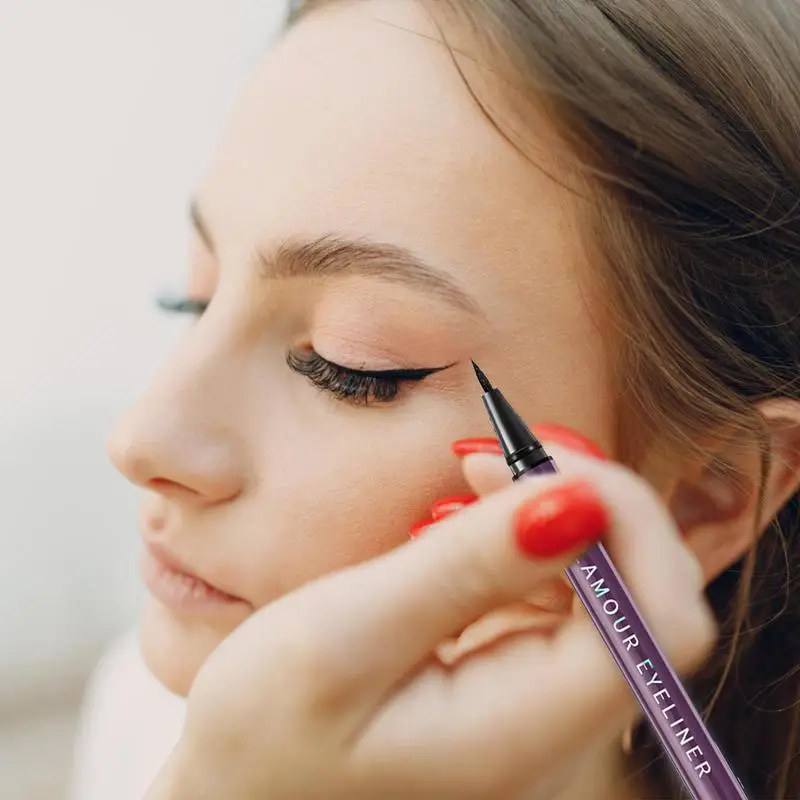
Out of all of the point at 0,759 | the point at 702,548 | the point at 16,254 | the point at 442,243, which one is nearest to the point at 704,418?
the point at 702,548

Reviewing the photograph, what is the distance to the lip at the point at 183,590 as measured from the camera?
62 centimetres

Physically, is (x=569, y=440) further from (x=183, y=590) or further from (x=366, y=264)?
(x=183, y=590)

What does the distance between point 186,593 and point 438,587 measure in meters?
0.29

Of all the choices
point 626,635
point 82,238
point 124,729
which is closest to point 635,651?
point 626,635

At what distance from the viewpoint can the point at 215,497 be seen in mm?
583

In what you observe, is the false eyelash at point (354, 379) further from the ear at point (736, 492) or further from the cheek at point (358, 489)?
the ear at point (736, 492)

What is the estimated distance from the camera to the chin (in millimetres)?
637

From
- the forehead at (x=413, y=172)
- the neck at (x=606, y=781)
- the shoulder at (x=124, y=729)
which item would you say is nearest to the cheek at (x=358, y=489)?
the forehead at (x=413, y=172)

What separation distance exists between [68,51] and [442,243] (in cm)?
77

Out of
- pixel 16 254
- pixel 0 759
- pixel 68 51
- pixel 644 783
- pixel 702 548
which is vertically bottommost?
pixel 644 783

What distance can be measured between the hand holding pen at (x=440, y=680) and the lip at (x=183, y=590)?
188 mm

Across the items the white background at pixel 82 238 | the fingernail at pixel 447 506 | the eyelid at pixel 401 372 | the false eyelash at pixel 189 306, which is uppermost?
the white background at pixel 82 238

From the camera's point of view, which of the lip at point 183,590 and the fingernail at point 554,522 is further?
the lip at point 183,590

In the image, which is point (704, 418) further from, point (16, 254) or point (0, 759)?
point (0, 759)
